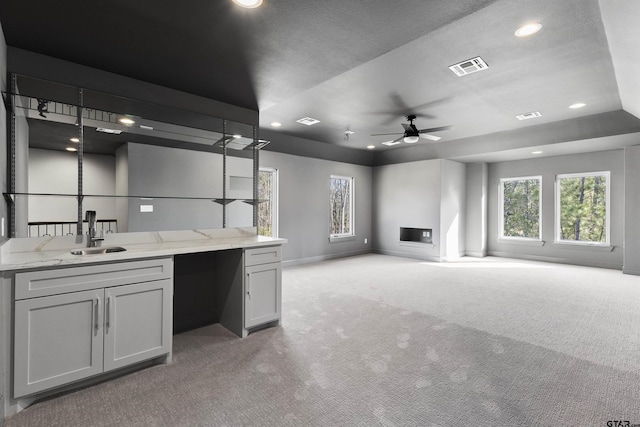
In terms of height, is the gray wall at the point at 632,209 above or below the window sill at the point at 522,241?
above

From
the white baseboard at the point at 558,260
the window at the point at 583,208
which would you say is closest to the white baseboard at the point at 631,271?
the white baseboard at the point at 558,260

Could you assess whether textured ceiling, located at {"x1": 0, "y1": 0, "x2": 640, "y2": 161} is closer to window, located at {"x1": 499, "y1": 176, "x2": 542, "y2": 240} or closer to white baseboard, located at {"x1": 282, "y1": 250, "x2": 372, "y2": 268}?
window, located at {"x1": 499, "y1": 176, "x2": 542, "y2": 240}

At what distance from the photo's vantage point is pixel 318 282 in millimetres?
5047

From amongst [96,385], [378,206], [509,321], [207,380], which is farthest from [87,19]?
[378,206]

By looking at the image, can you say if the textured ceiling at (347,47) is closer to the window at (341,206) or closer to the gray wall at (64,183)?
the gray wall at (64,183)

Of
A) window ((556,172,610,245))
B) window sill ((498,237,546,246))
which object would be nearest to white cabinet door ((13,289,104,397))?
window sill ((498,237,546,246))

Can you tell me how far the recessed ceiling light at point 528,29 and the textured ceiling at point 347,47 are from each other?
6cm

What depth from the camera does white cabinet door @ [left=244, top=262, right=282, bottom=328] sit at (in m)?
2.89

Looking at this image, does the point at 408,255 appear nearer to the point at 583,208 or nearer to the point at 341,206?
the point at 341,206

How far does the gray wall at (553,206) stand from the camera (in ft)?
20.0

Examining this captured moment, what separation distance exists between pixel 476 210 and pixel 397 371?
255 inches

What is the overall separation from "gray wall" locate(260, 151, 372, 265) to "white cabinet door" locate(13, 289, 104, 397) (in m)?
4.39

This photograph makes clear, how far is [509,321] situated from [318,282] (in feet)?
8.82

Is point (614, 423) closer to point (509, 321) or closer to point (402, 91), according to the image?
A: point (509, 321)
